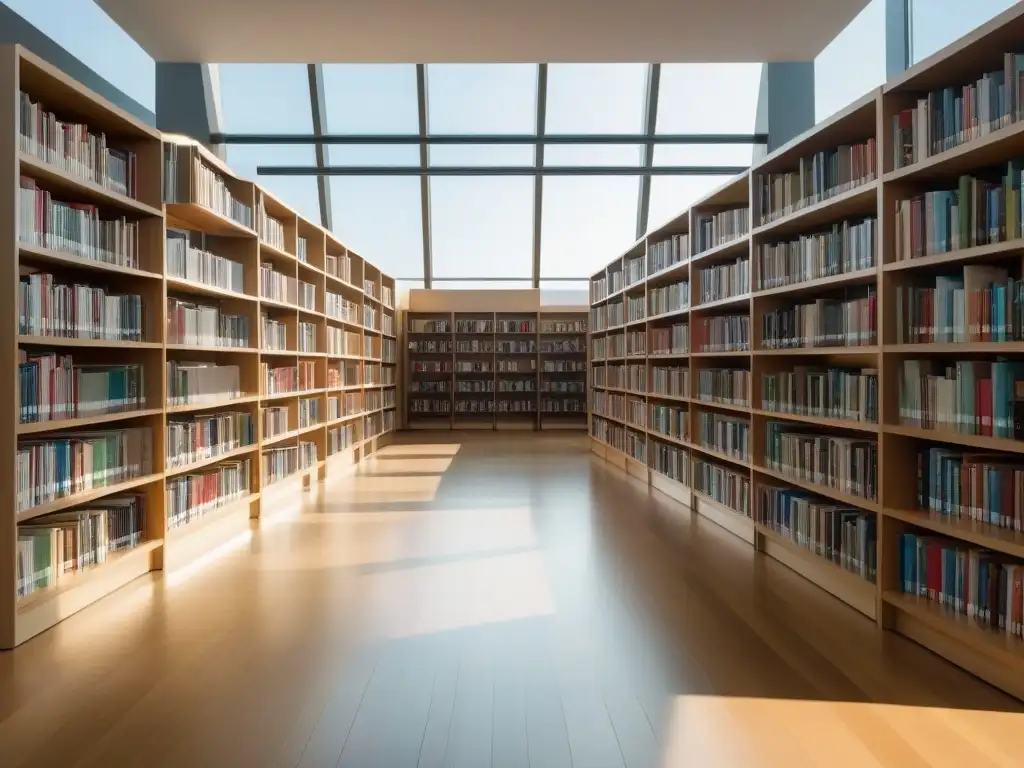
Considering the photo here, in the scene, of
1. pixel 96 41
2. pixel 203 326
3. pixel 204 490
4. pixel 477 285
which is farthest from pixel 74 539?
pixel 477 285

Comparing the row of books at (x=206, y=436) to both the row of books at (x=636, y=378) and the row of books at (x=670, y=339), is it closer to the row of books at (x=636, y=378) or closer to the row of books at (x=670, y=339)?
the row of books at (x=670, y=339)

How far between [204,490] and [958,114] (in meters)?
4.47

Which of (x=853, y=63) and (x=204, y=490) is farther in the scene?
→ (x=853, y=63)

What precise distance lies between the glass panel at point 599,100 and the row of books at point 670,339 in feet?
16.0

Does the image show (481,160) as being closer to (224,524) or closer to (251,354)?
(251,354)

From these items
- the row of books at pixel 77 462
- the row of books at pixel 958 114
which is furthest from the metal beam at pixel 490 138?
the row of books at pixel 958 114

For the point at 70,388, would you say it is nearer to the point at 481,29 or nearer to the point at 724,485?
the point at 724,485

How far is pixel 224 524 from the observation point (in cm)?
507

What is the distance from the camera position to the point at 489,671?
277 cm

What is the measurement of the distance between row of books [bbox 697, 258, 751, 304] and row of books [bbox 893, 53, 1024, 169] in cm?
172

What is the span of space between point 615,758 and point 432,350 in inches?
476

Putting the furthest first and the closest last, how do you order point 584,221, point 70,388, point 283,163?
point 584,221, point 283,163, point 70,388

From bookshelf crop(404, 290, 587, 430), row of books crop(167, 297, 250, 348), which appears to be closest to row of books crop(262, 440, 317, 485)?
row of books crop(167, 297, 250, 348)

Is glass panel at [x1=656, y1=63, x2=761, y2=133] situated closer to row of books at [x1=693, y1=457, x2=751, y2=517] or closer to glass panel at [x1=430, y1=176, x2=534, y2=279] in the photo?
glass panel at [x1=430, y1=176, x2=534, y2=279]
